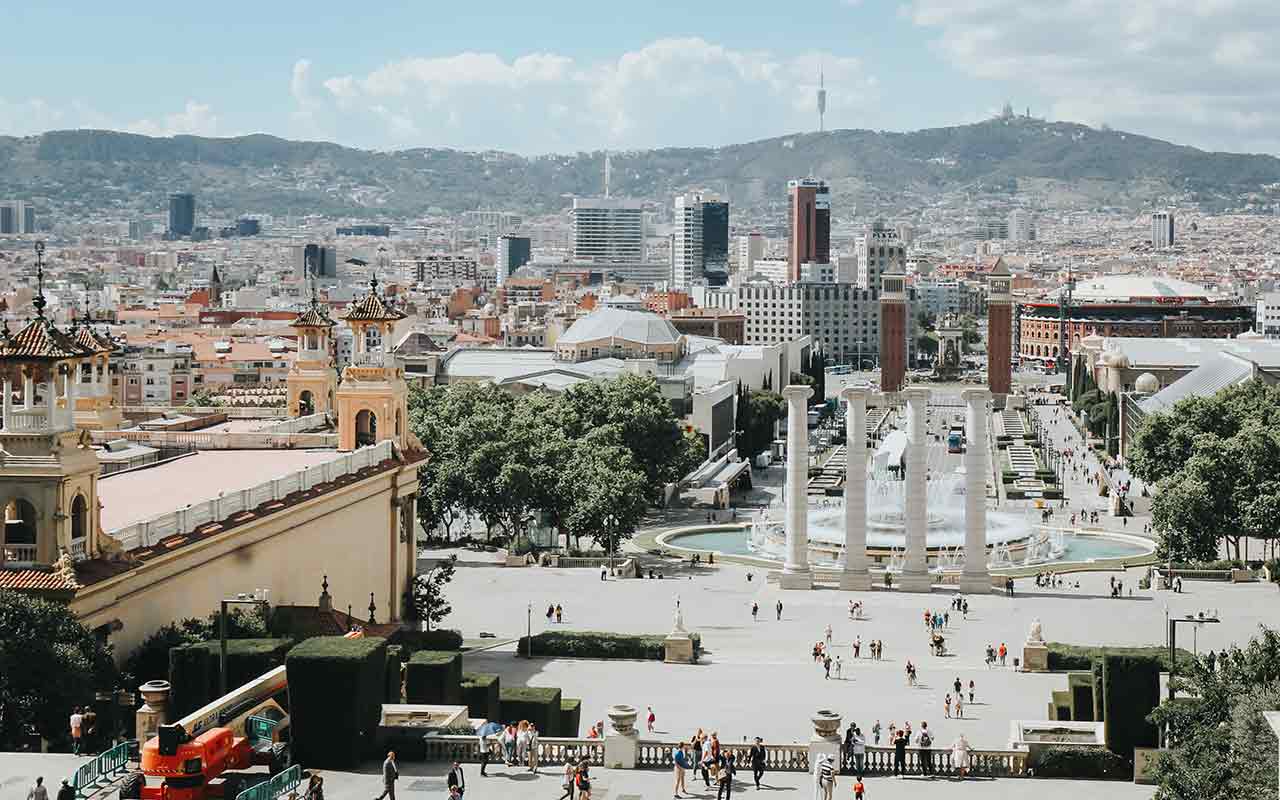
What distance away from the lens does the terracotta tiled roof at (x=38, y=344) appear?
1403 inches

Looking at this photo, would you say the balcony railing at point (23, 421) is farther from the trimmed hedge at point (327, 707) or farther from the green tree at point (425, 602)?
the green tree at point (425, 602)

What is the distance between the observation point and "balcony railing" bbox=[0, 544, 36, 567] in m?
34.7

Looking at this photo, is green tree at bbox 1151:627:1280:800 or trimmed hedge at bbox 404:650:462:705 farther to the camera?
trimmed hedge at bbox 404:650:462:705

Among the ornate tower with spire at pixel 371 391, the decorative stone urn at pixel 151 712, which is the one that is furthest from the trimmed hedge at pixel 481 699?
the ornate tower with spire at pixel 371 391

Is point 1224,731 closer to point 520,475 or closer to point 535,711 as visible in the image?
point 535,711

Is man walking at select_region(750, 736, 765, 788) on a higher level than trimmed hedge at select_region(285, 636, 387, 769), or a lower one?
lower

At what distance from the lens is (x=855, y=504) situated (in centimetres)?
7112

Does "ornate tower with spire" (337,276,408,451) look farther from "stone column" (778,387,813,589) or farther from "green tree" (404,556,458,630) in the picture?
"stone column" (778,387,813,589)

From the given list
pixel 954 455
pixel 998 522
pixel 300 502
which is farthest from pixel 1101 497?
pixel 300 502

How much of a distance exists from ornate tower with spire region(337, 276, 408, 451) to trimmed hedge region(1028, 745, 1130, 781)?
81.0 ft

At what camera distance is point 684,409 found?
121688mm

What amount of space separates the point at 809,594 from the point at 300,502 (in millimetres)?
27869

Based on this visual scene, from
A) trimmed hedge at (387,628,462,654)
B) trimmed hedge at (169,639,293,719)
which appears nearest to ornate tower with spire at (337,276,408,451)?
trimmed hedge at (387,628,462,654)

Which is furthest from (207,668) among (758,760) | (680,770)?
(758,760)
